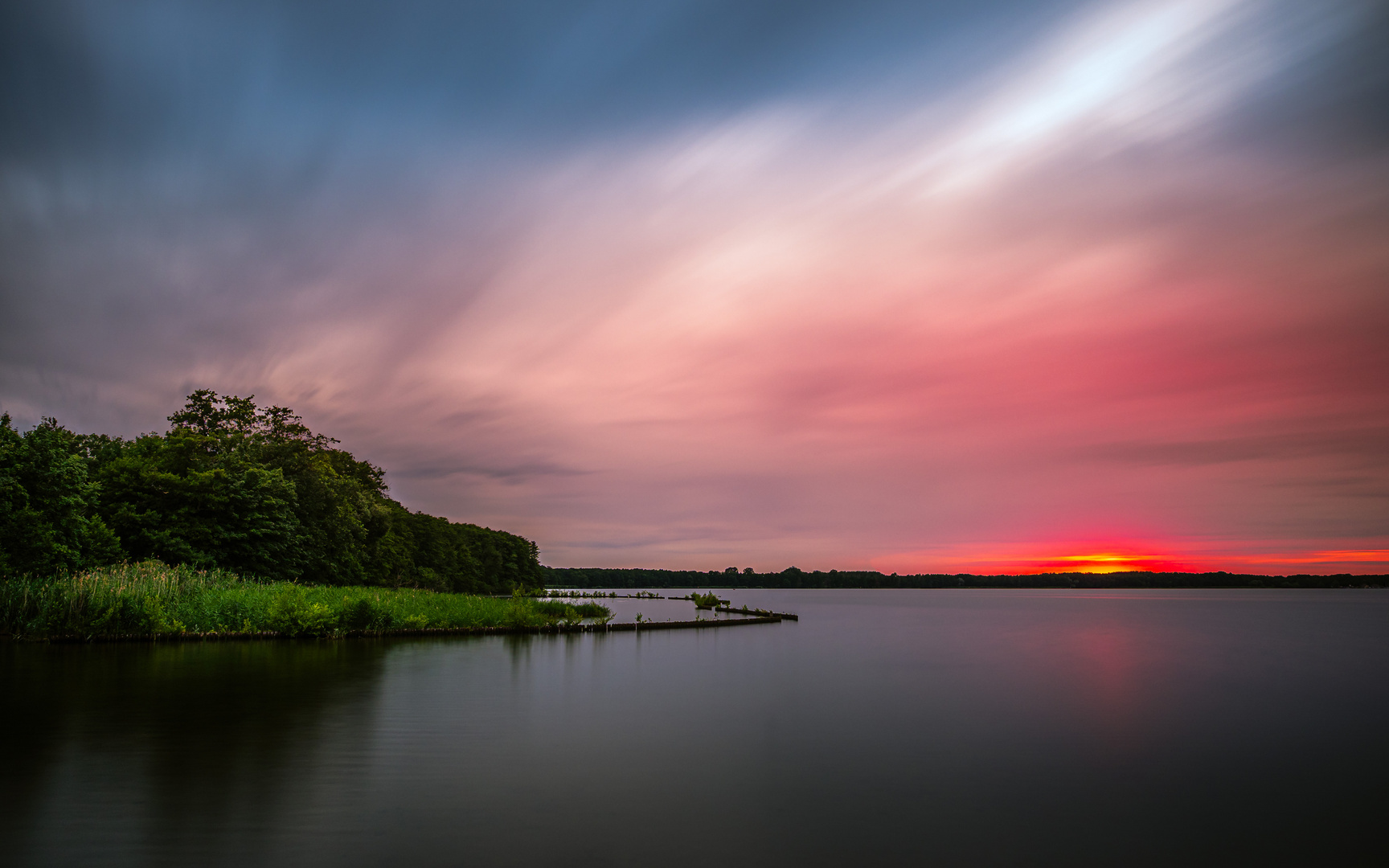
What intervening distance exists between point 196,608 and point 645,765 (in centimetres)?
2368

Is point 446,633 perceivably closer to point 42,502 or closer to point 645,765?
point 42,502

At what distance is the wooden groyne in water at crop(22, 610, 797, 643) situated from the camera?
85.1 feet

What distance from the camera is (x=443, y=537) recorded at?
326ft

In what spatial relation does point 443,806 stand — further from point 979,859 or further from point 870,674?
point 870,674

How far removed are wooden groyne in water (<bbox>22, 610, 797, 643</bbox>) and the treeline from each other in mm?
5085

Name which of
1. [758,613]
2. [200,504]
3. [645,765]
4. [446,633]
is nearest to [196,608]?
[446,633]

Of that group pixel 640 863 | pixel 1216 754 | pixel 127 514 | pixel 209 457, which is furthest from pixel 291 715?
pixel 209 457

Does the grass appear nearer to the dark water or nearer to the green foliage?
the green foliage

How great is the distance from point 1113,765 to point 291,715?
51.6 feet

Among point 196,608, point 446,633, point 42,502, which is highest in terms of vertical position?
point 42,502

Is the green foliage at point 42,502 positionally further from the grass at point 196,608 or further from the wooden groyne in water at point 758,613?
the wooden groyne in water at point 758,613

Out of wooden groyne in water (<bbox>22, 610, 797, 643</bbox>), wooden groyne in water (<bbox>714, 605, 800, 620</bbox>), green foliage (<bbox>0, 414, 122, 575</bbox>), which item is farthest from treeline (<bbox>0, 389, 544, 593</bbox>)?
wooden groyne in water (<bbox>714, 605, 800, 620</bbox>)

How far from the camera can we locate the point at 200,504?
42406 millimetres

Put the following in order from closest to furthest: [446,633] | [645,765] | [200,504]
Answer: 1. [645,765]
2. [446,633]
3. [200,504]
